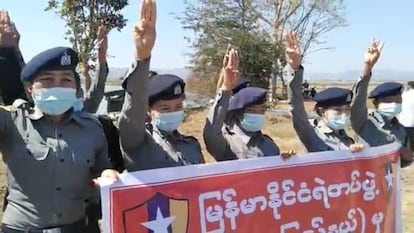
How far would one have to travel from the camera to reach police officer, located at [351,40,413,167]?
4648mm

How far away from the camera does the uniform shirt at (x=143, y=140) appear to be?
2650 mm

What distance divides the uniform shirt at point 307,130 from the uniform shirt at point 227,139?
1.02 ft

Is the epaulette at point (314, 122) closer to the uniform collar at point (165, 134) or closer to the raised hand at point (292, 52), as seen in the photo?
the raised hand at point (292, 52)

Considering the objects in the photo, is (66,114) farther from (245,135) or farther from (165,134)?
(245,135)

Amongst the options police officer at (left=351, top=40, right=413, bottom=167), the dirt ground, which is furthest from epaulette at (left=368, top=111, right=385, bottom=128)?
the dirt ground

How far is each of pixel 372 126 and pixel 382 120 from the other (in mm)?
139

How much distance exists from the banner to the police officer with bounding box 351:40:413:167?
2.48ft

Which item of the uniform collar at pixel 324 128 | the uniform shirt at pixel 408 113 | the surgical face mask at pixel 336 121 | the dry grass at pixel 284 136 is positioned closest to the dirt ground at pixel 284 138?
the dry grass at pixel 284 136

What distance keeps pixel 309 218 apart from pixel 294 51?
110cm

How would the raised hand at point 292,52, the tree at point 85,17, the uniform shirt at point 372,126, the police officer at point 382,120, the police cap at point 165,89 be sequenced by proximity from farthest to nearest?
the tree at point 85,17 → the police officer at point 382,120 → the uniform shirt at point 372,126 → the raised hand at point 292,52 → the police cap at point 165,89

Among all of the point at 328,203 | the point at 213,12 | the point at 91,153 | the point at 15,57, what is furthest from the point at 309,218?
the point at 213,12

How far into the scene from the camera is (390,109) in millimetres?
4875

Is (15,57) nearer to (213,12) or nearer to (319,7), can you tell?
(213,12)

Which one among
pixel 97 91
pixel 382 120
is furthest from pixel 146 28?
pixel 382 120
